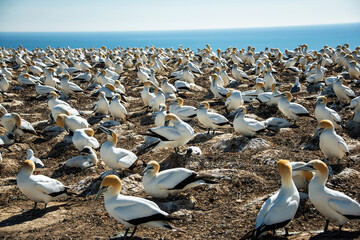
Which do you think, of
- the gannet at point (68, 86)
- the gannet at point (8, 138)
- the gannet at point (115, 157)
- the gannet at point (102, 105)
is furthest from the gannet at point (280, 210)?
the gannet at point (68, 86)

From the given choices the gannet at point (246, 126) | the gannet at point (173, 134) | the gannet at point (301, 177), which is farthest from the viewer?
the gannet at point (246, 126)

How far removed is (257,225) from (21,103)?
46.0 ft

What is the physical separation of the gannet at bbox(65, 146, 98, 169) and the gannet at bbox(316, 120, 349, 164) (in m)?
5.24

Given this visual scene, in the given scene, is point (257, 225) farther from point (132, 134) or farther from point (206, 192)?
point (132, 134)

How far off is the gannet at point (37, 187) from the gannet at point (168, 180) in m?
1.67

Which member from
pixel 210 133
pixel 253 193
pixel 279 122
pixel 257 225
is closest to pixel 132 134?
pixel 210 133

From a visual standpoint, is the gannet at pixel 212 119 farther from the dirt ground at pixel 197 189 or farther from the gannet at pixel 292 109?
the gannet at pixel 292 109

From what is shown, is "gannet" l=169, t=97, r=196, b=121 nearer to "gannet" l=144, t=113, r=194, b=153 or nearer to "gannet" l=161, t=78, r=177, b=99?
"gannet" l=144, t=113, r=194, b=153

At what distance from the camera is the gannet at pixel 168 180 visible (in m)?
6.20

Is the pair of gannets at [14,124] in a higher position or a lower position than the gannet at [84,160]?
higher

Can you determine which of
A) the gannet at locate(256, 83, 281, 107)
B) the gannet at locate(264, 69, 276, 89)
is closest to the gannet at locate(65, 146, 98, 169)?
the gannet at locate(256, 83, 281, 107)

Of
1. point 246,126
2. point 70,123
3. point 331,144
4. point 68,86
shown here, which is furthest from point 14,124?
point 331,144

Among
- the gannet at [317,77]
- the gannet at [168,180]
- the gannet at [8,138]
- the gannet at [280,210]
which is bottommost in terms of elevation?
the gannet at [8,138]

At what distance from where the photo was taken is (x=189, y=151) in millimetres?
8414
